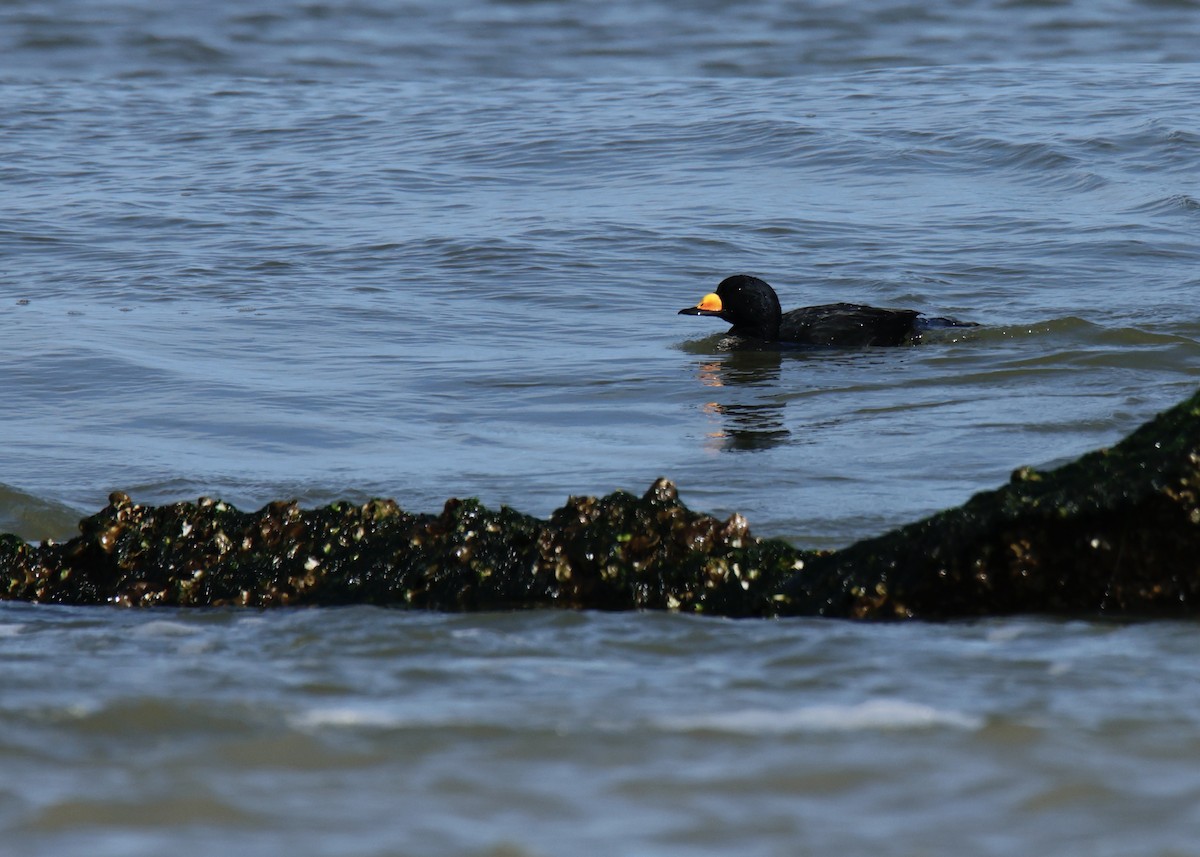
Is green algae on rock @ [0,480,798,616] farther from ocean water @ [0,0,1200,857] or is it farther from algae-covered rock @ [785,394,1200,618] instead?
algae-covered rock @ [785,394,1200,618]

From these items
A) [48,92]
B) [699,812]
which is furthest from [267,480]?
[48,92]

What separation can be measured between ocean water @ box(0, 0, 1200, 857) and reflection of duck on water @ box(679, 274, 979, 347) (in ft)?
0.81

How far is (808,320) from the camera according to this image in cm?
1110

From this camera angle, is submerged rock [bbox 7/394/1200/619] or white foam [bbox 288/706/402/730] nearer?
white foam [bbox 288/706/402/730]

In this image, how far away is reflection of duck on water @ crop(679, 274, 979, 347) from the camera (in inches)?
422

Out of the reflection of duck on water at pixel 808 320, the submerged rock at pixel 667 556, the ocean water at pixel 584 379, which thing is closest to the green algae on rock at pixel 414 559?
the submerged rock at pixel 667 556

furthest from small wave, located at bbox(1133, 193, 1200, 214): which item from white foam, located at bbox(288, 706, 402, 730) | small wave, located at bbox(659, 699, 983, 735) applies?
white foam, located at bbox(288, 706, 402, 730)

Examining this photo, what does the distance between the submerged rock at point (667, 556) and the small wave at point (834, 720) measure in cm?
81

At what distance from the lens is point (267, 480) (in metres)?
7.01

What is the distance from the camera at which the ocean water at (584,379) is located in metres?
3.33

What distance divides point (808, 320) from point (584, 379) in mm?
2273

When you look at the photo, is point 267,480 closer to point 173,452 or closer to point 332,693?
point 173,452

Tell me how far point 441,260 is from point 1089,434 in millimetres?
6752

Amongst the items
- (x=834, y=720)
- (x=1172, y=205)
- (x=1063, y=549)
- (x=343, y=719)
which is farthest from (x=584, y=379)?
(x=1172, y=205)
